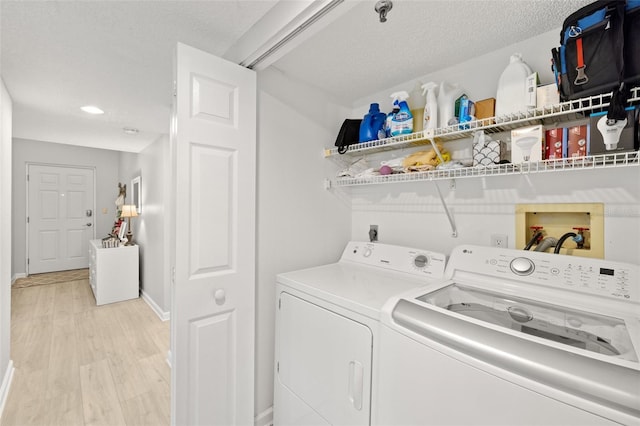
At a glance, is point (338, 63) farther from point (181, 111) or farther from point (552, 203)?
point (552, 203)

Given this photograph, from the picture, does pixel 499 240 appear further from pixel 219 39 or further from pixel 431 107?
pixel 219 39

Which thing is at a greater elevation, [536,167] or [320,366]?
[536,167]

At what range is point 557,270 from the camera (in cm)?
117

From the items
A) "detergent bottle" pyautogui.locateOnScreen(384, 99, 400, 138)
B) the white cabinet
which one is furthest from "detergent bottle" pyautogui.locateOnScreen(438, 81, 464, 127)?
the white cabinet

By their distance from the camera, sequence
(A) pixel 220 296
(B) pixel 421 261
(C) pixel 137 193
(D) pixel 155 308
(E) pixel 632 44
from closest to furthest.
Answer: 1. (E) pixel 632 44
2. (A) pixel 220 296
3. (B) pixel 421 261
4. (D) pixel 155 308
5. (C) pixel 137 193

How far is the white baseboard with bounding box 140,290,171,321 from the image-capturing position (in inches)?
132

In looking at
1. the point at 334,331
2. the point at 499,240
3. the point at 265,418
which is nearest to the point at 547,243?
the point at 499,240

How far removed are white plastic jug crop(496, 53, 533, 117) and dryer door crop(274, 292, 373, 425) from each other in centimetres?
120

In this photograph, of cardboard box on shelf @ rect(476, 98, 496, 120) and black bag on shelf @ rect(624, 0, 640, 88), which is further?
cardboard box on shelf @ rect(476, 98, 496, 120)

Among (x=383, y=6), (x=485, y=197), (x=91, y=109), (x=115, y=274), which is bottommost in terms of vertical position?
(x=115, y=274)

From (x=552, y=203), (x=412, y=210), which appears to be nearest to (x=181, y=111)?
(x=412, y=210)

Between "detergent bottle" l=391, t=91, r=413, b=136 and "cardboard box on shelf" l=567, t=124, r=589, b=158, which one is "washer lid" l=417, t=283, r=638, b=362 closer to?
"cardboard box on shelf" l=567, t=124, r=589, b=158

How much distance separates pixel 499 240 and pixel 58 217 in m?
7.07

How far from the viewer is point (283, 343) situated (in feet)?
5.15
